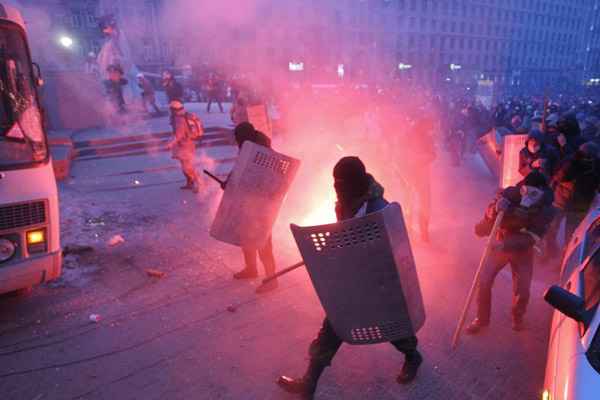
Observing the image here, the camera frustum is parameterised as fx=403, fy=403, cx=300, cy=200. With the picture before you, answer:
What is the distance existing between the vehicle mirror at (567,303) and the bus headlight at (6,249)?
4117mm

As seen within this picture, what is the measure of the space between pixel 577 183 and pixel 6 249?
584cm

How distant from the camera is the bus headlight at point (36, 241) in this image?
3.67m

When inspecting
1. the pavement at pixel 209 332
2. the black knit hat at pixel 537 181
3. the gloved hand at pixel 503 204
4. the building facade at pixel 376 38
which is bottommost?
the pavement at pixel 209 332

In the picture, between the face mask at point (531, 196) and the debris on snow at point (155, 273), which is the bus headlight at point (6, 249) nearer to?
the debris on snow at point (155, 273)

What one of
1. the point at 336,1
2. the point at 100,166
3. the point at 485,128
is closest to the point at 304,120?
the point at 485,128

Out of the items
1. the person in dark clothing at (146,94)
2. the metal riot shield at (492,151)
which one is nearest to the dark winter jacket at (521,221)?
the metal riot shield at (492,151)

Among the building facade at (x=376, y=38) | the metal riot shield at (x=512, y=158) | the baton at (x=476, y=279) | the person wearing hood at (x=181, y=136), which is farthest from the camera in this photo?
the building facade at (x=376, y=38)

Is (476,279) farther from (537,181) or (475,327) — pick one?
(537,181)

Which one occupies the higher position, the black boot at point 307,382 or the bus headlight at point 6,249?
the bus headlight at point 6,249

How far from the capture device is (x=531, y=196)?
3203 millimetres

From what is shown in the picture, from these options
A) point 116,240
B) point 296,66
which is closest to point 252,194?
point 116,240

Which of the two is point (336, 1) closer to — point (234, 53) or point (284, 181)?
point (234, 53)

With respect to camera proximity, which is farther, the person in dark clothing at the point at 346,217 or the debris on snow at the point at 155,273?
the debris on snow at the point at 155,273

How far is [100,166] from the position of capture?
10.3 meters
